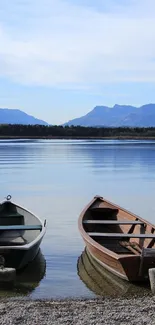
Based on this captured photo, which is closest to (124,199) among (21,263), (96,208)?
(96,208)

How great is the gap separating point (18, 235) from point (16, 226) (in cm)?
117

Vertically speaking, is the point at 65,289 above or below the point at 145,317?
below

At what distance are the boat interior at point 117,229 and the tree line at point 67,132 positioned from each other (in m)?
142

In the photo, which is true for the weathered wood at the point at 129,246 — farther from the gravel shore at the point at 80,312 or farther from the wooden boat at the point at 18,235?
the gravel shore at the point at 80,312

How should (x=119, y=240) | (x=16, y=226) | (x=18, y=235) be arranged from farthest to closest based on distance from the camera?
(x=18, y=235)
(x=119, y=240)
(x=16, y=226)

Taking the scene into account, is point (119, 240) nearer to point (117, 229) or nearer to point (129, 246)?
point (129, 246)

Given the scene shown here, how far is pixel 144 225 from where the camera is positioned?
13.6 m

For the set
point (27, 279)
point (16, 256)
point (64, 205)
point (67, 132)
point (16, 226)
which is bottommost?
point (67, 132)

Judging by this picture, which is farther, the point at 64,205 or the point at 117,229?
the point at 64,205

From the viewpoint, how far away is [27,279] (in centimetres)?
1169

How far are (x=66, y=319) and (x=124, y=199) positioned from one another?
19197 mm

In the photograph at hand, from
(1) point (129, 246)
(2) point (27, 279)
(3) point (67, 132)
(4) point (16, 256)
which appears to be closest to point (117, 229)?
(1) point (129, 246)

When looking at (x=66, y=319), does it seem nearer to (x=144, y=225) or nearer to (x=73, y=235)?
(x=144, y=225)

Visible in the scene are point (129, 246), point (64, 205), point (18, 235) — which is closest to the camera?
point (129, 246)
